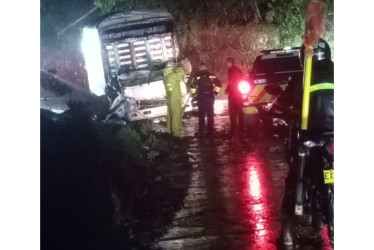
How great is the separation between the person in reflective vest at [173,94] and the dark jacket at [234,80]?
0.26 m

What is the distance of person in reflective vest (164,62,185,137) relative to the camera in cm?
292

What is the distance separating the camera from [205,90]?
297 cm

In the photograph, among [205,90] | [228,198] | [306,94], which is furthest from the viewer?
[205,90]

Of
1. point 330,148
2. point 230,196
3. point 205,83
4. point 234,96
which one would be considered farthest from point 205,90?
point 330,148

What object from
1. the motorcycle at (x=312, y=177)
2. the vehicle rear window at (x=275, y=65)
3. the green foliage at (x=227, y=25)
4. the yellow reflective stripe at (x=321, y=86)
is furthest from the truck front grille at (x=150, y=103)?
Answer: the yellow reflective stripe at (x=321, y=86)

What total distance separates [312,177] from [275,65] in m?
0.64

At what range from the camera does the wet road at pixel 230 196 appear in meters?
2.77

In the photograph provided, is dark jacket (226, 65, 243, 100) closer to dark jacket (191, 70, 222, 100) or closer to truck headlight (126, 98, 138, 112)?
dark jacket (191, 70, 222, 100)

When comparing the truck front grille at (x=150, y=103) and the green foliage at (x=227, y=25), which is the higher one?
the green foliage at (x=227, y=25)

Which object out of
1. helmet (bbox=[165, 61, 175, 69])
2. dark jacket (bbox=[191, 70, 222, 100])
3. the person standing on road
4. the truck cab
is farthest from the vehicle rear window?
helmet (bbox=[165, 61, 175, 69])

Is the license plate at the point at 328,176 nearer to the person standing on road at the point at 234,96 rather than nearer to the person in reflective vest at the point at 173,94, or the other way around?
the person standing on road at the point at 234,96

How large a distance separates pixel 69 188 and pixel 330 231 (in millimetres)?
1352

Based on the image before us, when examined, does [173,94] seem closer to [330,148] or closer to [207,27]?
[207,27]

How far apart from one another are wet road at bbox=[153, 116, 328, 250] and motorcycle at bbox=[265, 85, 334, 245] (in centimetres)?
12
